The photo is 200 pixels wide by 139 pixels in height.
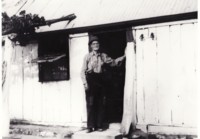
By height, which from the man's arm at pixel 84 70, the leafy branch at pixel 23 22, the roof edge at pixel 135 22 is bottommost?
the man's arm at pixel 84 70

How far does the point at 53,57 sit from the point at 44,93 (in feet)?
3.40

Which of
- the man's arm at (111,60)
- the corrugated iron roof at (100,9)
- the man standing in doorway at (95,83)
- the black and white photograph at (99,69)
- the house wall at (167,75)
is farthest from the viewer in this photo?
the man's arm at (111,60)

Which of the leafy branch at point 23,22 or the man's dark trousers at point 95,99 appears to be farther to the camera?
the leafy branch at point 23,22

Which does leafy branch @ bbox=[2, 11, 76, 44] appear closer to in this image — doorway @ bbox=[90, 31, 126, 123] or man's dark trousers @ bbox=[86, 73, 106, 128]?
doorway @ bbox=[90, 31, 126, 123]

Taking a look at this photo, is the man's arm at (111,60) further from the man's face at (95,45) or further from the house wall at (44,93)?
the house wall at (44,93)

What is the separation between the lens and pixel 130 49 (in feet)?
25.1

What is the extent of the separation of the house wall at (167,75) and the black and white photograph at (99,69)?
2cm

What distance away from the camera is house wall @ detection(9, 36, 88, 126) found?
845 centimetres

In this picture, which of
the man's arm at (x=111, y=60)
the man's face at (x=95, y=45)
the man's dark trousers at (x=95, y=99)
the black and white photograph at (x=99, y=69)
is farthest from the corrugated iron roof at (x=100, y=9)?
the man's dark trousers at (x=95, y=99)

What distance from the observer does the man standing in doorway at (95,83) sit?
7.59 m

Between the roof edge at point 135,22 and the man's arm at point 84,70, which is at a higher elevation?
the roof edge at point 135,22

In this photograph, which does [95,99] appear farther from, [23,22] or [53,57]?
[23,22]

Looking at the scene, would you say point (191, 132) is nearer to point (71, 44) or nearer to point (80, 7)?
point (71, 44)

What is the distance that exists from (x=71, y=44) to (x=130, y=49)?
66.4 inches
